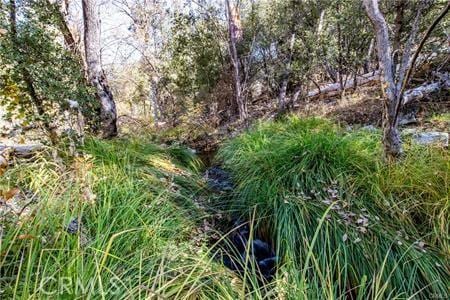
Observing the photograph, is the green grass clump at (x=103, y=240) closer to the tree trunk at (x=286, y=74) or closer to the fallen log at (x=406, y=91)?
the fallen log at (x=406, y=91)

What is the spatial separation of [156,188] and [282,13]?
5.89 meters

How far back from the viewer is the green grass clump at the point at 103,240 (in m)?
1.17

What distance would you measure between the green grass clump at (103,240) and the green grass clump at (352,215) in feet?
1.78

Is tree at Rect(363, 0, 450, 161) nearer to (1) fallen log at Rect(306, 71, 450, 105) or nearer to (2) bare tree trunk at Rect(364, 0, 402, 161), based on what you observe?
(2) bare tree trunk at Rect(364, 0, 402, 161)

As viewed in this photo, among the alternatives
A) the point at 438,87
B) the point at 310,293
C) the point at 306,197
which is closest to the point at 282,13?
the point at 438,87

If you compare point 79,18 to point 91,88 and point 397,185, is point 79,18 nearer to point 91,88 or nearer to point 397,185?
point 91,88

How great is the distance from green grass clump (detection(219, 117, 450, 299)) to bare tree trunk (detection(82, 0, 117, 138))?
3.05m

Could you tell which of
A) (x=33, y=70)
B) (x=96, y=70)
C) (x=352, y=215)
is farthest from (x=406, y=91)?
(x=33, y=70)

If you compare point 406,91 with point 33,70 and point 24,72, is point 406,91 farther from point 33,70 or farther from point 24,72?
point 24,72

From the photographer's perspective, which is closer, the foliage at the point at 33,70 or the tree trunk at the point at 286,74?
the foliage at the point at 33,70

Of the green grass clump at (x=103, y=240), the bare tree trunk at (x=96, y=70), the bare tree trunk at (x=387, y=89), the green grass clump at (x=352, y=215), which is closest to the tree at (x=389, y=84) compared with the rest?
the bare tree trunk at (x=387, y=89)

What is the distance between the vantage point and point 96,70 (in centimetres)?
498

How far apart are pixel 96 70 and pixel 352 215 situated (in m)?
4.71

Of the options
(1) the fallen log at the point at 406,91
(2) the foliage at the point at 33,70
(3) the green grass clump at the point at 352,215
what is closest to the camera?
(3) the green grass clump at the point at 352,215
